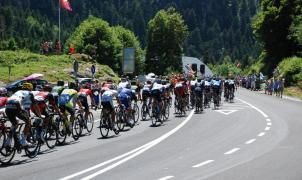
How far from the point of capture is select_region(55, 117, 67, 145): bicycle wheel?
652 inches

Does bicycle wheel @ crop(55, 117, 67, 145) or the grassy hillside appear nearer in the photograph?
bicycle wheel @ crop(55, 117, 67, 145)

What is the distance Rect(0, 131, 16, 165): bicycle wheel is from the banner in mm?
27001

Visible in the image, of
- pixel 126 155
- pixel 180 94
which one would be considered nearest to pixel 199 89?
pixel 180 94

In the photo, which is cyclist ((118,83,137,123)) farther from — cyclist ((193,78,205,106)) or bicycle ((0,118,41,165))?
cyclist ((193,78,205,106))

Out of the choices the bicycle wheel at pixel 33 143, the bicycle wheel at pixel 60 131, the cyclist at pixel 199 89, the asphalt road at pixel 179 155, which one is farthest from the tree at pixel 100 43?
the bicycle wheel at pixel 33 143

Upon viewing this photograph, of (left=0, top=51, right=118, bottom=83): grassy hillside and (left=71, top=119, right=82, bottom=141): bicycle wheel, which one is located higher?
(left=0, top=51, right=118, bottom=83): grassy hillside

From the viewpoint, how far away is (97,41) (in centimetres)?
9788

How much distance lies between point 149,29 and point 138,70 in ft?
28.6

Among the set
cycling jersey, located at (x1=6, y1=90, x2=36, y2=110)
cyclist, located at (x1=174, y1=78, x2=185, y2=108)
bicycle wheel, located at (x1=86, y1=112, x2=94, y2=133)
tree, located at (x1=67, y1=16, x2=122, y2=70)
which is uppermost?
tree, located at (x1=67, y1=16, x2=122, y2=70)

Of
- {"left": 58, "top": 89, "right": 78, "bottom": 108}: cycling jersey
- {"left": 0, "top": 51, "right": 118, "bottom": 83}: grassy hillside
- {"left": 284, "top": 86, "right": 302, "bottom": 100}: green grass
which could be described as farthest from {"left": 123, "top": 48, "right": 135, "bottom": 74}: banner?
{"left": 58, "top": 89, "right": 78, "bottom": 108}: cycling jersey

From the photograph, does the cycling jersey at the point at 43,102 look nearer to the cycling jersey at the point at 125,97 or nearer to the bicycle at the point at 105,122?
the bicycle at the point at 105,122

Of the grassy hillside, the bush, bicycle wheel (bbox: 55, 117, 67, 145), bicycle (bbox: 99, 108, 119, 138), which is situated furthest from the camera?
the bush

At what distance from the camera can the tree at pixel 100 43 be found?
95.0 metres

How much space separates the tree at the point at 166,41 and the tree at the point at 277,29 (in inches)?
1546
